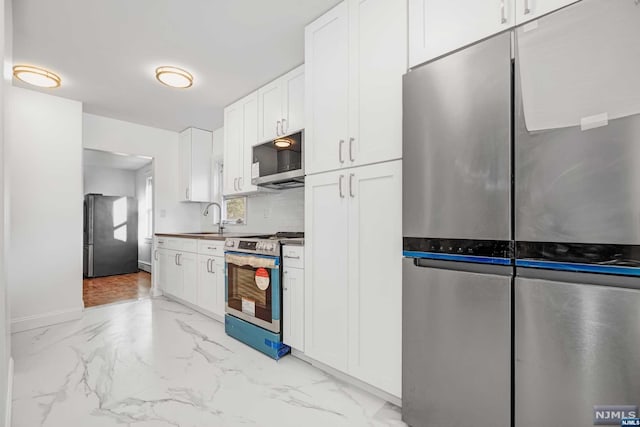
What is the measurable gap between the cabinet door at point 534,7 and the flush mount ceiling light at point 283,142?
183cm

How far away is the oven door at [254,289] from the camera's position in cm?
220

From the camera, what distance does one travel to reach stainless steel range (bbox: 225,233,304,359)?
7.22 feet

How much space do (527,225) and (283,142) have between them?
2.13m

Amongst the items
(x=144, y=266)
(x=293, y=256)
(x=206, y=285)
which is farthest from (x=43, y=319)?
(x=144, y=266)

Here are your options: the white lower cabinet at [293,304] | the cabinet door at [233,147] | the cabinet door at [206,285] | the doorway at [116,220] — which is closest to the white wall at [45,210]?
the cabinet door at [206,285]

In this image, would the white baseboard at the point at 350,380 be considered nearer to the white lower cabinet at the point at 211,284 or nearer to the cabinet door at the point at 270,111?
the white lower cabinet at the point at 211,284

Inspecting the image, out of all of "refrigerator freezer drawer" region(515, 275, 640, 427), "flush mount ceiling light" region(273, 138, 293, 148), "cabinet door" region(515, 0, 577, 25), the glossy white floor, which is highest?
"cabinet door" region(515, 0, 577, 25)

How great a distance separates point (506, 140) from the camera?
1.10 m

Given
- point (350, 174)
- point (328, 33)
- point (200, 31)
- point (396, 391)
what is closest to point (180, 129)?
point (200, 31)

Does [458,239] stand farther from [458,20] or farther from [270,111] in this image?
[270,111]

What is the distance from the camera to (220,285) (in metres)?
2.95

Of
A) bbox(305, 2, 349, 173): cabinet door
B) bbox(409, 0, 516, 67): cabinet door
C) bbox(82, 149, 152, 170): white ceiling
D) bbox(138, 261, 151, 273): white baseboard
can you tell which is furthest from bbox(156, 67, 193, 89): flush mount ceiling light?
bbox(138, 261, 151, 273): white baseboard

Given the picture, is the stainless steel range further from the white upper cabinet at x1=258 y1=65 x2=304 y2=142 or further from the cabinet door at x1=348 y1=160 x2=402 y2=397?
the white upper cabinet at x1=258 y1=65 x2=304 y2=142

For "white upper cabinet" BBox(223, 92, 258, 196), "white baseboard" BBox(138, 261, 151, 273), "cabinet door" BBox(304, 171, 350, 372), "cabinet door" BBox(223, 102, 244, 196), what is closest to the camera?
"cabinet door" BBox(304, 171, 350, 372)
